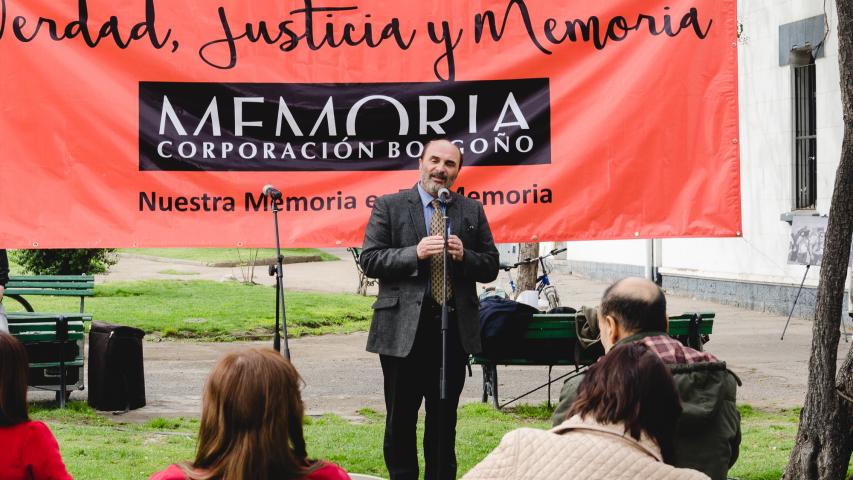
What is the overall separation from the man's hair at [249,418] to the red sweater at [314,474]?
36 millimetres

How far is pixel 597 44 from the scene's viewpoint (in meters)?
6.25

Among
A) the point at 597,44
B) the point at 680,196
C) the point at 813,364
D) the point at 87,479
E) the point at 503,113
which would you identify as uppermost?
the point at 597,44

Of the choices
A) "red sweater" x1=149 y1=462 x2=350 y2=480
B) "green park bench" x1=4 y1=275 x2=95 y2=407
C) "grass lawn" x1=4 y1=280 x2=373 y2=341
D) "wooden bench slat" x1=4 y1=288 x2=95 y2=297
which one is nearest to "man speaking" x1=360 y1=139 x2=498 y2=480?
"red sweater" x1=149 y1=462 x2=350 y2=480

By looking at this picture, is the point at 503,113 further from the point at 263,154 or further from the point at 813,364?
the point at 813,364

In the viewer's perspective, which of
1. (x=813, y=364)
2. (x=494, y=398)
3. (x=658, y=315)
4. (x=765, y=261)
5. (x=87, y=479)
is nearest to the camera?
(x=658, y=315)

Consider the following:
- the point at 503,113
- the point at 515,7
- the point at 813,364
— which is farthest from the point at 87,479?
the point at 813,364

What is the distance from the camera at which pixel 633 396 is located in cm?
299

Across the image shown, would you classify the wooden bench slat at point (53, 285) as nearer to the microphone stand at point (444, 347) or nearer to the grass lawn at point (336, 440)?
the grass lawn at point (336, 440)

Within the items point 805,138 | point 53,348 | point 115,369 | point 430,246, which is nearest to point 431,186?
point 430,246

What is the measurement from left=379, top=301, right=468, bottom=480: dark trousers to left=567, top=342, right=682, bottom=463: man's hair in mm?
2861

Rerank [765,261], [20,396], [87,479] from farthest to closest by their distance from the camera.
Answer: [765,261]
[87,479]
[20,396]

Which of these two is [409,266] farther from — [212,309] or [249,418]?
[212,309]

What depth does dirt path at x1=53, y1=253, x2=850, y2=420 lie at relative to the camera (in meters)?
10.3

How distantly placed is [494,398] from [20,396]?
652cm
